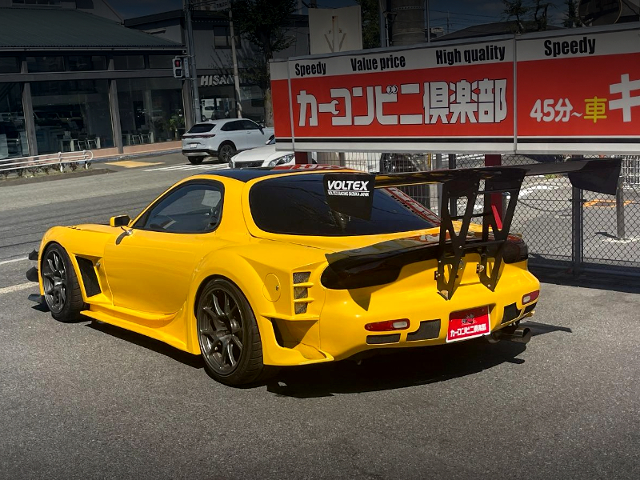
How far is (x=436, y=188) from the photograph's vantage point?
34.0 feet

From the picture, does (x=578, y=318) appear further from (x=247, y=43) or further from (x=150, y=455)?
(x=247, y=43)

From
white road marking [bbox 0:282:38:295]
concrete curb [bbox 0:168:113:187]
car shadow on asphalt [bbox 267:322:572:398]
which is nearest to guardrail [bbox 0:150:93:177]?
concrete curb [bbox 0:168:113:187]

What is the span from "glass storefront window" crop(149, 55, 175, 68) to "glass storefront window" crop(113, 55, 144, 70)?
0.61 m

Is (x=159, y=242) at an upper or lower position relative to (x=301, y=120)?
lower

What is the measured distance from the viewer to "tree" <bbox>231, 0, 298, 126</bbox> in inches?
1721

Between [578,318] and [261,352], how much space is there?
3.21 m

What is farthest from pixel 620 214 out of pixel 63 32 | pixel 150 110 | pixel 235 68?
pixel 235 68

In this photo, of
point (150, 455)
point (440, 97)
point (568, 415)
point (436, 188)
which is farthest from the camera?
point (436, 188)

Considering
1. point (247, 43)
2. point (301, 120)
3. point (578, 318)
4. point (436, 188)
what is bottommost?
point (578, 318)

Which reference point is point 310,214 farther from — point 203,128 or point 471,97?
point 203,128

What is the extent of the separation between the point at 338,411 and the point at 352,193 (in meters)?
1.35

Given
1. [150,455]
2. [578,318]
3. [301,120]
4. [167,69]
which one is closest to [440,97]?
[301,120]

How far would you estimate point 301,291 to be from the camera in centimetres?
524

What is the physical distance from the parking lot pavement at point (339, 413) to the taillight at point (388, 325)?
0.50m
